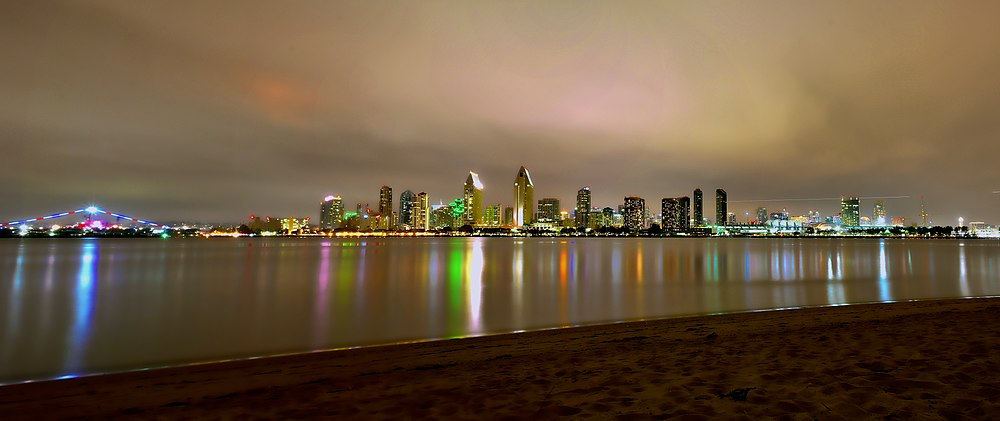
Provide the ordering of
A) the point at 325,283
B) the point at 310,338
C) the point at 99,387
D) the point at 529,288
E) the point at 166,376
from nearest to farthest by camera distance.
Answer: the point at 99,387 → the point at 166,376 → the point at 310,338 → the point at 529,288 → the point at 325,283

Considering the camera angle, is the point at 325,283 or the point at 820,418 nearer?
the point at 820,418

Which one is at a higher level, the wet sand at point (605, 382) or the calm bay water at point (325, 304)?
the wet sand at point (605, 382)

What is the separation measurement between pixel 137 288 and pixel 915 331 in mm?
32350

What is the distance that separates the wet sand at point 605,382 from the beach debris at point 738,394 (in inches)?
0.5

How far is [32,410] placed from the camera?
651 centimetres

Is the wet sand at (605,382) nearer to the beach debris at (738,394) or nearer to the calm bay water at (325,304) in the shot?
the beach debris at (738,394)

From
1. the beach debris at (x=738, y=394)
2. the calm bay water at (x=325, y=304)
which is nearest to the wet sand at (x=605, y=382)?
the beach debris at (x=738, y=394)

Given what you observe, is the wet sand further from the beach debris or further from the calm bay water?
the calm bay water

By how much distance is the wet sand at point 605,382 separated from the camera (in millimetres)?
5262

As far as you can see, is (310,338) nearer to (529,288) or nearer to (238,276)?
(529,288)

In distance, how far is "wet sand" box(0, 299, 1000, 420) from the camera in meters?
5.26

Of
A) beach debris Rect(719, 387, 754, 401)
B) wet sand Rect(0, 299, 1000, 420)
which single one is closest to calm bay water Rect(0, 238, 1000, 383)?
wet sand Rect(0, 299, 1000, 420)

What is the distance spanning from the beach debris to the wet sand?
1cm

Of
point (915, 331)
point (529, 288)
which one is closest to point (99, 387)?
point (915, 331)
